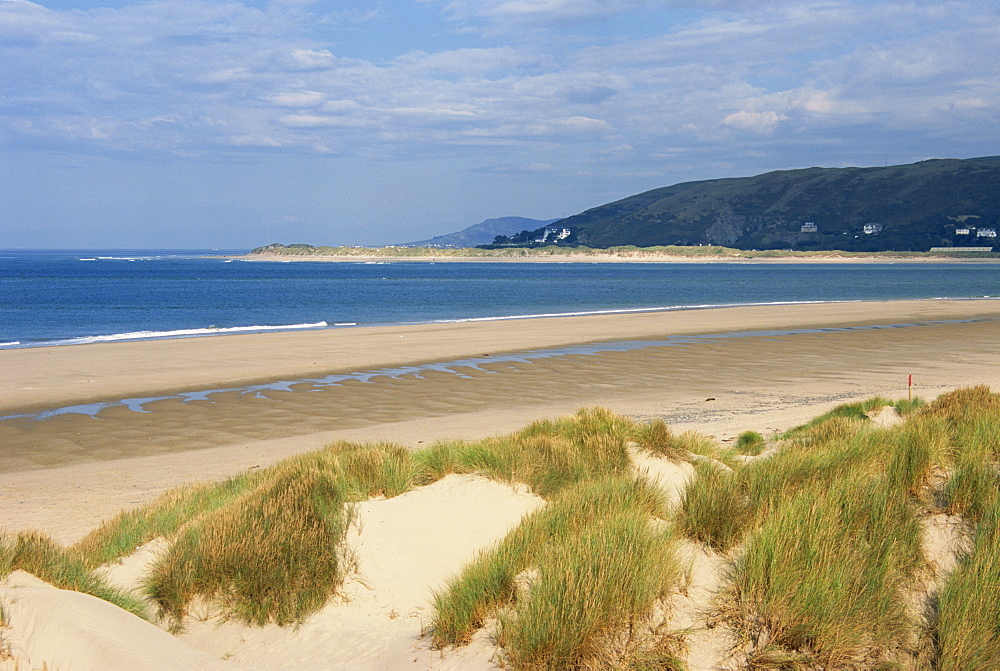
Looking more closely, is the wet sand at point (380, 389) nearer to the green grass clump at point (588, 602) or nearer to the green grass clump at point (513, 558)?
the green grass clump at point (513, 558)

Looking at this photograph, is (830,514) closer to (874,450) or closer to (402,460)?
(874,450)

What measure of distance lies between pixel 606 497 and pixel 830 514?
1.52 m

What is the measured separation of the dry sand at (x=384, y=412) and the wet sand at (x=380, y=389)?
72 mm

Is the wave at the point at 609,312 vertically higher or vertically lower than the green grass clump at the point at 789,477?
lower

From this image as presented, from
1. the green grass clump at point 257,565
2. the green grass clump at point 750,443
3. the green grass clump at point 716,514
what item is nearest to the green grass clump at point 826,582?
the green grass clump at point 716,514

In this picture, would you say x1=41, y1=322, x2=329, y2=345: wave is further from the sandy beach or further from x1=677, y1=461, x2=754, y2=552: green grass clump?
the sandy beach

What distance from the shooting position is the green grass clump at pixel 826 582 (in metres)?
3.98

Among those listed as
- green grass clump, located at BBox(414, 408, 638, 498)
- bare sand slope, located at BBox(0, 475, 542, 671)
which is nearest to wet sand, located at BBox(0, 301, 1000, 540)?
bare sand slope, located at BBox(0, 475, 542, 671)

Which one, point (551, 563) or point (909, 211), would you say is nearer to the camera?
point (551, 563)

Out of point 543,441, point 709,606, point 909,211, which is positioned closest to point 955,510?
point 709,606

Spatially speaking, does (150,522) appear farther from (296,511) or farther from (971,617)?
(971,617)

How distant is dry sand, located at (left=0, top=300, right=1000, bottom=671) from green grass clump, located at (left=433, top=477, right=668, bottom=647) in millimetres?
195

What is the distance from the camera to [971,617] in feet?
13.0

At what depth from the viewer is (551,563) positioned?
4391 mm
